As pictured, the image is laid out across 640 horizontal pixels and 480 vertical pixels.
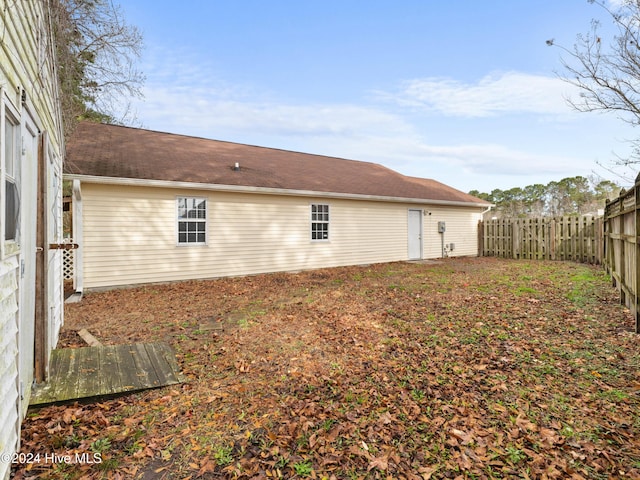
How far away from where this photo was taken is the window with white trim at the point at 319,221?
12.4 meters

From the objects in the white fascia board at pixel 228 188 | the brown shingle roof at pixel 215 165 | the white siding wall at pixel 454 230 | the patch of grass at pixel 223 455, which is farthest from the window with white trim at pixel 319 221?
the patch of grass at pixel 223 455

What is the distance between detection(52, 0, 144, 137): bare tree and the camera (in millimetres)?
5758

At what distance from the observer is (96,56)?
8297 millimetres

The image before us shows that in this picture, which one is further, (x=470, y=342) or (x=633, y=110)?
(x=633, y=110)

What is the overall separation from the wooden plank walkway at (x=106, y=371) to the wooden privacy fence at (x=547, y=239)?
14.9m

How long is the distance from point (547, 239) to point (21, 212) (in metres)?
17.5

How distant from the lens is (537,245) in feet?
49.6

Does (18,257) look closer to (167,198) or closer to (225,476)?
(225,476)

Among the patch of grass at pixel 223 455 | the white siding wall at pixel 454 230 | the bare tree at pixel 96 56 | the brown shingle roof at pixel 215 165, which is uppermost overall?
the bare tree at pixel 96 56

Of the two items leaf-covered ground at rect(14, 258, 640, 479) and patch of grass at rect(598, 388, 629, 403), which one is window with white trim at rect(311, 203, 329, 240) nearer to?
leaf-covered ground at rect(14, 258, 640, 479)

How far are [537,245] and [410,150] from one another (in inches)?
641

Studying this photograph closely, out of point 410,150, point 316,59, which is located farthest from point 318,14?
point 410,150

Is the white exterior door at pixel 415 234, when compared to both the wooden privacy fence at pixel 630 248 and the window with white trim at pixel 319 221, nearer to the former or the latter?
the window with white trim at pixel 319 221

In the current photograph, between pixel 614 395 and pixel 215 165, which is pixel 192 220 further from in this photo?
pixel 614 395
